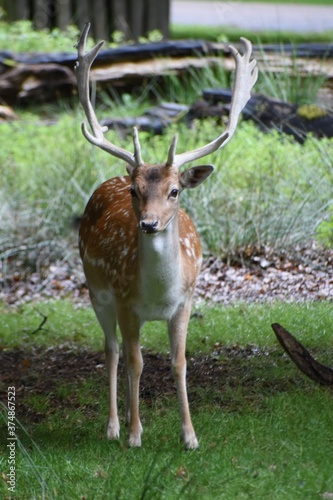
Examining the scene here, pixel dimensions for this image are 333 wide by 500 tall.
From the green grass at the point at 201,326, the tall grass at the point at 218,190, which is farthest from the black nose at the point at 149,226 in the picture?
the tall grass at the point at 218,190

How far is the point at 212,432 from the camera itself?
550 centimetres

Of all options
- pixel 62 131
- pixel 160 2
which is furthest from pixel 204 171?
pixel 160 2

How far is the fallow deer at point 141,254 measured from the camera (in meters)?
5.04

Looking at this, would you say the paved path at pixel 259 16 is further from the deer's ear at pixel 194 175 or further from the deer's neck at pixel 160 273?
the deer's neck at pixel 160 273

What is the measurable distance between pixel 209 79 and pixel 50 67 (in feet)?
7.37

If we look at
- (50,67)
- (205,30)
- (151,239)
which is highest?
(151,239)

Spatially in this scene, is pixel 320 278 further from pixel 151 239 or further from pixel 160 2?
pixel 160 2

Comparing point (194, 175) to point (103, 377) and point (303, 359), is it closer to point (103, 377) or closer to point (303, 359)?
point (303, 359)

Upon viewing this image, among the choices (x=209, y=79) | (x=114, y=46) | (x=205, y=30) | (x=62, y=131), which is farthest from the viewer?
(x=205, y=30)

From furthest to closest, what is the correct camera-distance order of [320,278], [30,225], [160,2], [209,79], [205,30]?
1. [205,30]
2. [160,2]
3. [209,79]
4. [30,225]
5. [320,278]

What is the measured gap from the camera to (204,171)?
5238mm

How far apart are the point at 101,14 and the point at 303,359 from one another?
37.5 ft

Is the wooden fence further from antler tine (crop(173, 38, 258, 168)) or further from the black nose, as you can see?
the black nose

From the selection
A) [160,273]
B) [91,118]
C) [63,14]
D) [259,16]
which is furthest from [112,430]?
[259,16]
